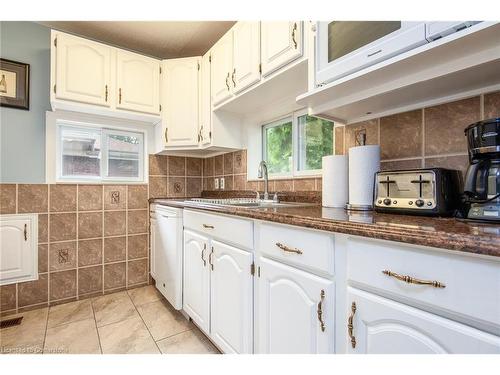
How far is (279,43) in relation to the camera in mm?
1367

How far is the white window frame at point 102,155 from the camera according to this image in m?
2.14

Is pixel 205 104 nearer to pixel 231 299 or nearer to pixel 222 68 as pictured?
pixel 222 68

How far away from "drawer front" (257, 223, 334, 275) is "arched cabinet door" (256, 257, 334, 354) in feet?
0.13

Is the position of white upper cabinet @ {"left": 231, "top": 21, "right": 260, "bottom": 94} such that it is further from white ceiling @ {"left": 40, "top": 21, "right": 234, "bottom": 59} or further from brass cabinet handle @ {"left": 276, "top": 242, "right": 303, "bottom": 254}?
brass cabinet handle @ {"left": 276, "top": 242, "right": 303, "bottom": 254}

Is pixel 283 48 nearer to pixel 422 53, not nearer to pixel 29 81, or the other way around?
pixel 422 53

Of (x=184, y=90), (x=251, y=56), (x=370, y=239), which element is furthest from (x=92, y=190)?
(x=370, y=239)

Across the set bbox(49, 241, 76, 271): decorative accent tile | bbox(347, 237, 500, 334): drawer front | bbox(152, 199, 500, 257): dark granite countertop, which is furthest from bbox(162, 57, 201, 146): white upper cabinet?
bbox(347, 237, 500, 334): drawer front

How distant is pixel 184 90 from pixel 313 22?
4.60ft

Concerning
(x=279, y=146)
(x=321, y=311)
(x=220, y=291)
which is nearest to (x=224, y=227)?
(x=220, y=291)

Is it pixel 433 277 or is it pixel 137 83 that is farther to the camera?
pixel 137 83

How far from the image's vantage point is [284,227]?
0.96m

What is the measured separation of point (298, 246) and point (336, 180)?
1.85ft

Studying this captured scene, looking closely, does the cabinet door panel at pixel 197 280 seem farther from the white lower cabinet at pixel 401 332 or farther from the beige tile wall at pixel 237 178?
the white lower cabinet at pixel 401 332

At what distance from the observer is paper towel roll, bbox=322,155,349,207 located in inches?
50.9
